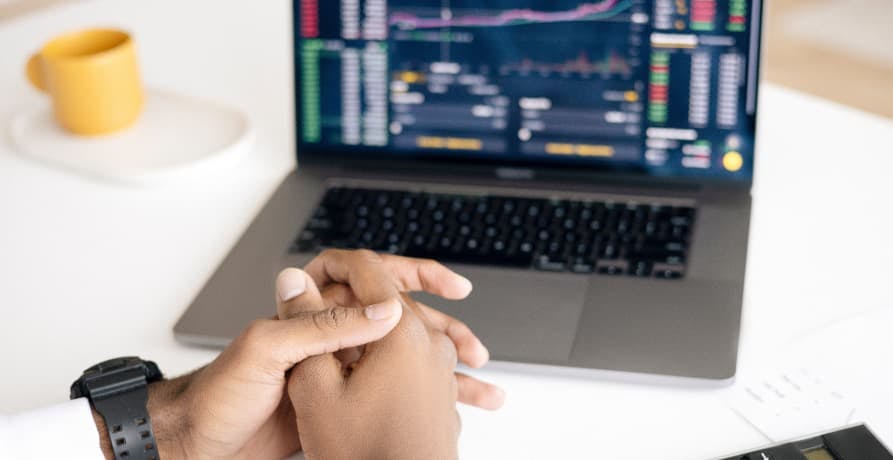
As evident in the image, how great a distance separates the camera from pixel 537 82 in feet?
4.43

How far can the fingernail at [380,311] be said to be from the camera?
0.94m

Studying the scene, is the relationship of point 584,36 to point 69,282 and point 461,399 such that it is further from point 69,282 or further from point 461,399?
point 69,282

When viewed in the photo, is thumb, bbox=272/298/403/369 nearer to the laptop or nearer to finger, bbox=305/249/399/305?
finger, bbox=305/249/399/305

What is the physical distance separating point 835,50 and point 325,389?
9.71ft

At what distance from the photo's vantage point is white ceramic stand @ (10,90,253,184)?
4.62ft

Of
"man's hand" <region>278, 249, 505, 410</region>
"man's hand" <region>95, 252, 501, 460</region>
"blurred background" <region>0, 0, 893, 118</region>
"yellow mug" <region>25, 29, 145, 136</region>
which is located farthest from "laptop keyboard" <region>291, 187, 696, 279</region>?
"blurred background" <region>0, 0, 893, 118</region>

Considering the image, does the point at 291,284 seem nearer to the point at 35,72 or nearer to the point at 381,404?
the point at 381,404

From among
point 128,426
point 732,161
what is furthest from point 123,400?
point 732,161

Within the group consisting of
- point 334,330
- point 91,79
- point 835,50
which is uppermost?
point 91,79

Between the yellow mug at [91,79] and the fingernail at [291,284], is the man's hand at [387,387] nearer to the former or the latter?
the fingernail at [291,284]

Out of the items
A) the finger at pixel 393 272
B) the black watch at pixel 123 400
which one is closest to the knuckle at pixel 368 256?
the finger at pixel 393 272

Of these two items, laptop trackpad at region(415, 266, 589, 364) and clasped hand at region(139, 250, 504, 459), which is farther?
laptop trackpad at region(415, 266, 589, 364)

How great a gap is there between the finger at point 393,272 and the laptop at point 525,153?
6cm

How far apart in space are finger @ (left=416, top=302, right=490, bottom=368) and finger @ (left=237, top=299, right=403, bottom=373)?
0.10 m
